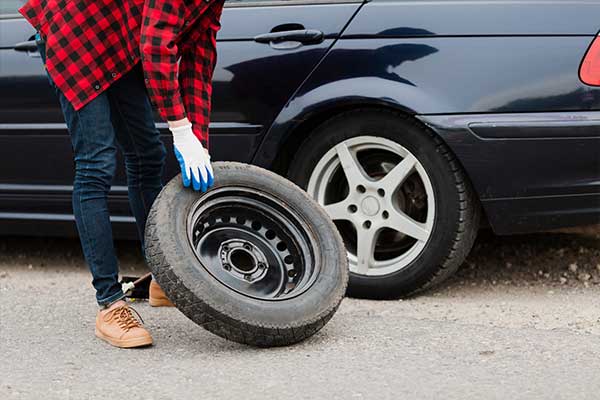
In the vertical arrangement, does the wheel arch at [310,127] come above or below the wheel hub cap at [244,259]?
above

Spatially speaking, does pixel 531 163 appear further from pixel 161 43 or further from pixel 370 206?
pixel 161 43

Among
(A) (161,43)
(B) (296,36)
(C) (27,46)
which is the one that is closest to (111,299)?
(A) (161,43)

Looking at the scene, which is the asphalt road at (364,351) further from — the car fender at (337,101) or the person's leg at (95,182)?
the car fender at (337,101)

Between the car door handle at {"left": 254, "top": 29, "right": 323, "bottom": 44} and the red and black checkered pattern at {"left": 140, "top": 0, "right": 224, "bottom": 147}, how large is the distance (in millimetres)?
599

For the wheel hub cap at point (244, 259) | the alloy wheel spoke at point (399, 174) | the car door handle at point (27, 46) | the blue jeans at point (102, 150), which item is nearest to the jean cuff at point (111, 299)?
the blue jeans at point (102, 150)

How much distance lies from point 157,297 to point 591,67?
188 cm

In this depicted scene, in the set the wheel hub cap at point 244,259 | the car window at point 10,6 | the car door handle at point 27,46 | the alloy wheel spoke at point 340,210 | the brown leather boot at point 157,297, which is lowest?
the brown leather boot at point 157,297

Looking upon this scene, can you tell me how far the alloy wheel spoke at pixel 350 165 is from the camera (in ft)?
14.9

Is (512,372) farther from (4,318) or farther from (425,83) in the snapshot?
(4,318)

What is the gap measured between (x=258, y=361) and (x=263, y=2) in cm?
174

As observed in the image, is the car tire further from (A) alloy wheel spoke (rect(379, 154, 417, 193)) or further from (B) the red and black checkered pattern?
(B) the red and black checkered pattern

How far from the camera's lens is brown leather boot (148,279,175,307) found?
14.4 ft

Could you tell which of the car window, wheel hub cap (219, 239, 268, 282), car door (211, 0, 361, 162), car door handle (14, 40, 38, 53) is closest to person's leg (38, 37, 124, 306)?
wheel hub cap (219, 239, 268, 282)

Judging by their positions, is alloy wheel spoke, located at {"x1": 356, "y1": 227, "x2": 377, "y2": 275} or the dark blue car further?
alloy wheel spoke, located at {"x1": 356, "y1": 227, "x2": 377, "y2": 275}
